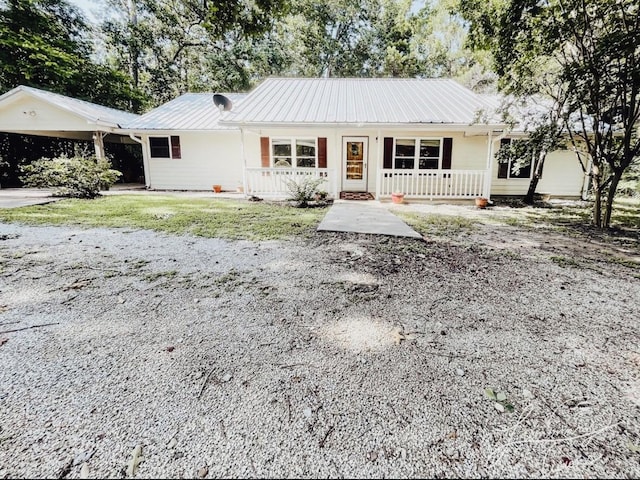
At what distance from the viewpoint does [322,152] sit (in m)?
12.4

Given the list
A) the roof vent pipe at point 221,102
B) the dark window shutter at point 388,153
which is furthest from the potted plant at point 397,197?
the roof vent pipe at point 221,102

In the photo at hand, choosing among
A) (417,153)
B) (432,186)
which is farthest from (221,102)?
(432,186)

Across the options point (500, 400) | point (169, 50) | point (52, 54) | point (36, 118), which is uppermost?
point (169, 50)

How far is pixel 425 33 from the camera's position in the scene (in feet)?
81.7

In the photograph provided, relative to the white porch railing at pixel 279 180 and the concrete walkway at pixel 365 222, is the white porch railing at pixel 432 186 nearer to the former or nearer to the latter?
the white porch railing at pixel 279 180

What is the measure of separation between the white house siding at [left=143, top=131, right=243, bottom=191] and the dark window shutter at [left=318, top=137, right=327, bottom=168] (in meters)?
3.44

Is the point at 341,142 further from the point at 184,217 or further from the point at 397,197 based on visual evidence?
the point at 184,217

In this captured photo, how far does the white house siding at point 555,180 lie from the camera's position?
12391 mm

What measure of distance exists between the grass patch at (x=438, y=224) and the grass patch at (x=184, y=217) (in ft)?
6.82

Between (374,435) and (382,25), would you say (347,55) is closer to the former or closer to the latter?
(382,25)

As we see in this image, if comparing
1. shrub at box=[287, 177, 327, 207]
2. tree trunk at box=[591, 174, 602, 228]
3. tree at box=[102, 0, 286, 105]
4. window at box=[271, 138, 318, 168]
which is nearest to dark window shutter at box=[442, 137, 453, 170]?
window at box=[271, 138, 318, 168]

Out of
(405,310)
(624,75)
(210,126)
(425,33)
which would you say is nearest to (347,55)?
(425,33)

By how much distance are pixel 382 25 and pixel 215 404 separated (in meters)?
29.2

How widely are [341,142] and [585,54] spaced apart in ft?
25.7
